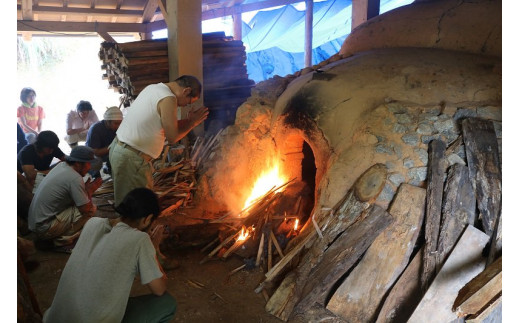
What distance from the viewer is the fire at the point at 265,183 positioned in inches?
248

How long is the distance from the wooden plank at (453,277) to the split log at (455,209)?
7 cm

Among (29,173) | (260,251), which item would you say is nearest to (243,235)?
(260,251)

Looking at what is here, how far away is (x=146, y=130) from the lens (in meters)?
4.55

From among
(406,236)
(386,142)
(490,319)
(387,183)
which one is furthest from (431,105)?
(490,319)

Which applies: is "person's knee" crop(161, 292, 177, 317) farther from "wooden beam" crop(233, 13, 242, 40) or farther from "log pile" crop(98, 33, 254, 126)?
"wooden beam" crop(233, 13, 242, 40)

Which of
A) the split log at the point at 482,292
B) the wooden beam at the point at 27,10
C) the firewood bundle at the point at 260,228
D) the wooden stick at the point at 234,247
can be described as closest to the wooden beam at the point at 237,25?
the wooden beam at the point at 27,10

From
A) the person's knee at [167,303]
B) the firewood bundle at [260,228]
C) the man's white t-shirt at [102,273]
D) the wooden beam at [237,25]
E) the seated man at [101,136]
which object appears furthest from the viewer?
the wooden beam at [237,25]

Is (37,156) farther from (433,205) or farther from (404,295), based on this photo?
(433,205)

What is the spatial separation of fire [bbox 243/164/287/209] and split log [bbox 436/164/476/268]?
2.58 metres

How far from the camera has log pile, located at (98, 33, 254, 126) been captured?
23.5 ft

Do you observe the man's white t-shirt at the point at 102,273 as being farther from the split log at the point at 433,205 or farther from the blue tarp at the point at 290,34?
the blue tarp at the point at 290,34

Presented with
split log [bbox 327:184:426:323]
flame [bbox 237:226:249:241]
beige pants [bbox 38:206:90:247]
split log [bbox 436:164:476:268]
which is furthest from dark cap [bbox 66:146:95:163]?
split log [bbox 436:164:476:268]

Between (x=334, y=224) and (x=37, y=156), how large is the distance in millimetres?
4446

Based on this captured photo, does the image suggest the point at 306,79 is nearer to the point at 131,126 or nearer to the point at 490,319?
the point at 131,126
